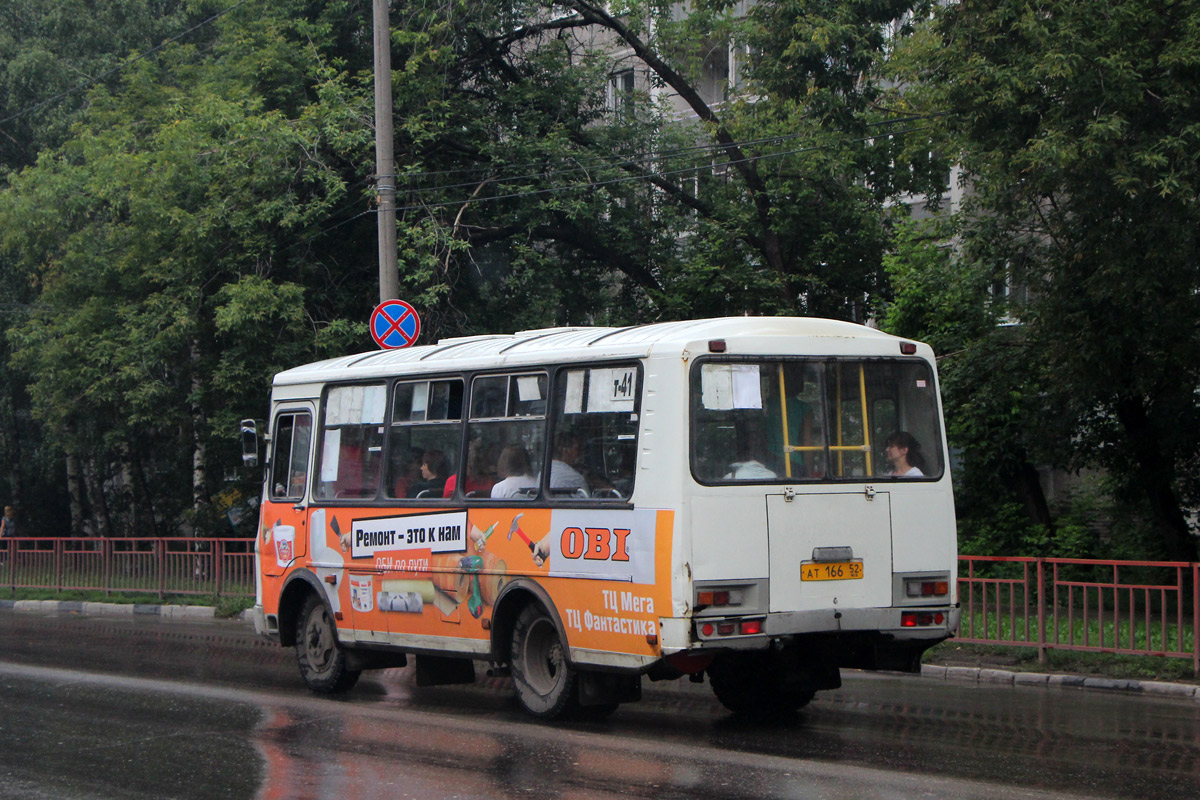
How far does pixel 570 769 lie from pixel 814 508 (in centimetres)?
248

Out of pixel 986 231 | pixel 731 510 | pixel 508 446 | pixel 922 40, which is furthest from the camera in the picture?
pixel 922 40

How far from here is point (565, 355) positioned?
9844mm

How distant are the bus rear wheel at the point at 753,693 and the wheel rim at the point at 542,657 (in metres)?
1.20

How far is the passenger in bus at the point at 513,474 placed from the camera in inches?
397

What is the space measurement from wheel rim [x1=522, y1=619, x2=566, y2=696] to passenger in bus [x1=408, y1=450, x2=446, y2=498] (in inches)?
60.6

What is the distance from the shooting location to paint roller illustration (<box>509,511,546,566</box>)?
9.87 metres

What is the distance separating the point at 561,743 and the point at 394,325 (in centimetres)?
870

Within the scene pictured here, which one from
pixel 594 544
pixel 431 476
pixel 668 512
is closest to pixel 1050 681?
pixel 594 544

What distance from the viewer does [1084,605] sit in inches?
504

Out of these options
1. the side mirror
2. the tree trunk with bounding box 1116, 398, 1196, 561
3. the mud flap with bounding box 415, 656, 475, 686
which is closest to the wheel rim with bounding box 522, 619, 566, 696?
the mud flap with bounding box 415, 656, 475, 686

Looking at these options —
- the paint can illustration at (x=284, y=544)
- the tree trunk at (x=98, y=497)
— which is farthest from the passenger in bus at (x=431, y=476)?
the tree trunk at (x=98, y=497)

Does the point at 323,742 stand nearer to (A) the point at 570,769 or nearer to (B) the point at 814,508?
(A) the point at 570,769

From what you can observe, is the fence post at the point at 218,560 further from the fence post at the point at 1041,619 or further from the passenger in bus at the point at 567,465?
the fence post at the point at 1041,619

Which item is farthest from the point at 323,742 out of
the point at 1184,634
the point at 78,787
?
the point at 1184,634
